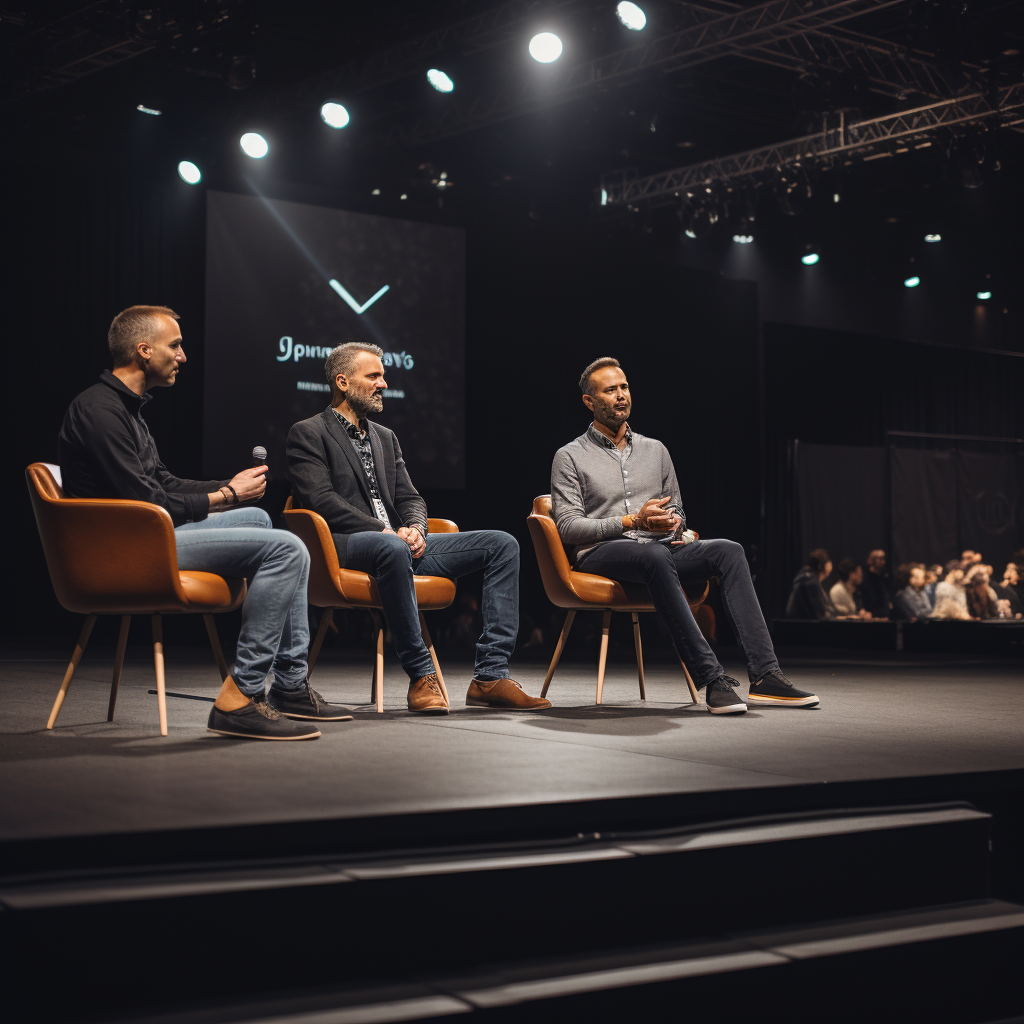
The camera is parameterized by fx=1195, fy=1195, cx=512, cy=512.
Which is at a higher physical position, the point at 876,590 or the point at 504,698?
the point at 876,590

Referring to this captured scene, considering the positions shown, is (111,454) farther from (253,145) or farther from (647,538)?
(253,145)

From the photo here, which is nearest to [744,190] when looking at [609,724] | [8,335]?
[8,335]

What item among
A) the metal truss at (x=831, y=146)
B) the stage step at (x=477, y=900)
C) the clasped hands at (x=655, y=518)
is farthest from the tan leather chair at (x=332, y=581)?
the metal truss at (x=831, y=146)

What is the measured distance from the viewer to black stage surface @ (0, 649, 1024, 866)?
6.11 ft

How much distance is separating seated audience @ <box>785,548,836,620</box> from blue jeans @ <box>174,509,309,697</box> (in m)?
7.08

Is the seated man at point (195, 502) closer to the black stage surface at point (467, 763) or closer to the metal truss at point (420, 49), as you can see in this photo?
the black stage surface at point (467, 763)

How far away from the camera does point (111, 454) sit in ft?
9.53

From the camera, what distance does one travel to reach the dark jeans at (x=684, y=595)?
3.56 meters

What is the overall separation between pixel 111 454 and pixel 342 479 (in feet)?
2.81

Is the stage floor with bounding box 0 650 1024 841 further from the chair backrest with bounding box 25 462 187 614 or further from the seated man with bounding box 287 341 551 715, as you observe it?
the chair backrest with bounding box 25 462 187 614

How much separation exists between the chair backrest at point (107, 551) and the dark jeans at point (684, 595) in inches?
54.5

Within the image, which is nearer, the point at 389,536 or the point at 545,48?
the point at 389,536

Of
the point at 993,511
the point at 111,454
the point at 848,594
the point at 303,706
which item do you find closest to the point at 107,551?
the point at 111,454

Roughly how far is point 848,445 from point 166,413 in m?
7.22
